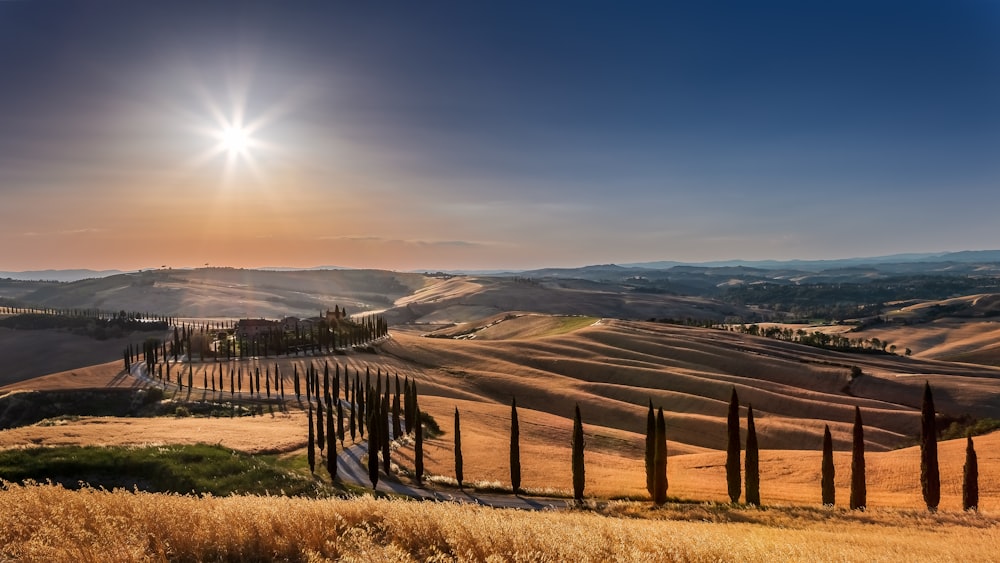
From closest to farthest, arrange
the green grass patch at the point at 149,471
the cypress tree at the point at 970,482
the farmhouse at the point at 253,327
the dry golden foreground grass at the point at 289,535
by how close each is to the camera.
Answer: the dry golden foreground grass at the point at 289,535
the green grass patch at the point at 149,471
the cypress tree at the point at 970,482
the farmhouse at the point at 253,327

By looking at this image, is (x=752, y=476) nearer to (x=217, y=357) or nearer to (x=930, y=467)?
(x=930, y=467)

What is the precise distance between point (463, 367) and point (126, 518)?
447 feet

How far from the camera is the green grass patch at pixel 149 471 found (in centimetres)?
3043

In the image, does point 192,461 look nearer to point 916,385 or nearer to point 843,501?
point 843,501

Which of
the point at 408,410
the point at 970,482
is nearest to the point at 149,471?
the point at 408,410

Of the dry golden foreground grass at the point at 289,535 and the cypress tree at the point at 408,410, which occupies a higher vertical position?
the dry golden foreground grass at the point at 289,535

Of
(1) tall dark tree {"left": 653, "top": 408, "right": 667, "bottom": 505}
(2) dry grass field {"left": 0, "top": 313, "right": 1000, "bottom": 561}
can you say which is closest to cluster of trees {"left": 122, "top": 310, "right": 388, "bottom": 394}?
(2) dry grass field {"left": 0, "top": 313, "right": 1000, "bottom": 561}

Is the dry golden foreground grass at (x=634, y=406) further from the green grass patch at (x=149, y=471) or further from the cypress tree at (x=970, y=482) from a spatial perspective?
the green grass patch at (x=149, y=471)

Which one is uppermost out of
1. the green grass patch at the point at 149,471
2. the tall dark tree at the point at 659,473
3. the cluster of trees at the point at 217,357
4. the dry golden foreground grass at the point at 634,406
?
the green grass patch at the point at 149,471

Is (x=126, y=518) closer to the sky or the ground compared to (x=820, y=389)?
closer to the sky

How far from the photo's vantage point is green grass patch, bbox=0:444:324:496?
3043 centimetres

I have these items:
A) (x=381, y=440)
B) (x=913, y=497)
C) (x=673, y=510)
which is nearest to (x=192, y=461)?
(x=381, y=440)

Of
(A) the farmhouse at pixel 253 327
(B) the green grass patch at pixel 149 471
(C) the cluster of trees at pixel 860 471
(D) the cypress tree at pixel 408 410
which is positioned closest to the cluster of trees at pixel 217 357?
(A) the farmhouse at pixel 253 327

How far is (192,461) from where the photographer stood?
3672 centimetres
